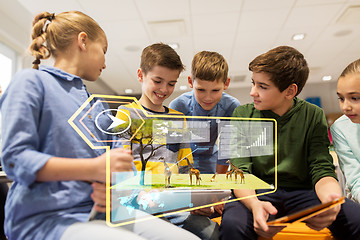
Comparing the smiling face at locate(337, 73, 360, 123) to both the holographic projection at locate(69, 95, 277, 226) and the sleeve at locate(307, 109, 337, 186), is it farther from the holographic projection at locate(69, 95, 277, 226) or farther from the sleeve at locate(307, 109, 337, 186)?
the holographic projection at locate(69, 95, 277, 226)

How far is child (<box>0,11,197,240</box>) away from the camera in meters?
0.41

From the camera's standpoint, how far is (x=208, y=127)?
2.01 ft

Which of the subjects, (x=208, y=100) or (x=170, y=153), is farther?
(x=208, y=100)

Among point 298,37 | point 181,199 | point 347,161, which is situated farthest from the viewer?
point 298,37

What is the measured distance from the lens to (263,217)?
625 mm

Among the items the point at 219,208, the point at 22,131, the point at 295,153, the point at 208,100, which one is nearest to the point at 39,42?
the point at 22,131

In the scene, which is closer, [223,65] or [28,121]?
[28,121]

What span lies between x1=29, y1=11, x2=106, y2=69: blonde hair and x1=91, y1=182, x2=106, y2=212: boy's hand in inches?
9.9

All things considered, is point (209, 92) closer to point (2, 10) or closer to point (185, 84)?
point (185, 84)

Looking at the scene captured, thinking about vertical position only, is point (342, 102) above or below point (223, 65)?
below

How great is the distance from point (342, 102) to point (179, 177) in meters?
0.58

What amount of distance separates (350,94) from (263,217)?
1.51 ft

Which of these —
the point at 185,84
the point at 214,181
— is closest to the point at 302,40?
the point at 185,84

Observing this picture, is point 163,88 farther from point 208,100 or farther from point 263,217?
point 263,217
